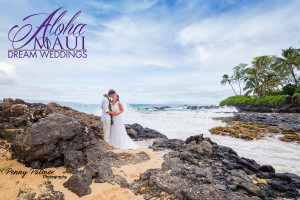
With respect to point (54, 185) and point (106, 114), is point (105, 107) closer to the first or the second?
point (106, 114)

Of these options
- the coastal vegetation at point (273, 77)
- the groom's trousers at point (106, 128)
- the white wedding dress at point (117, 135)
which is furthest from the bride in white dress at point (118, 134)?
the coastal vegetation at point (273, 77)

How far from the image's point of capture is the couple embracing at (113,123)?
609 centimetres

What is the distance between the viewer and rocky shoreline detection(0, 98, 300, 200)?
10.6ft

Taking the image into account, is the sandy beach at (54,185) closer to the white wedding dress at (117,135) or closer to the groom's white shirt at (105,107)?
the white wedding dress at (117,135)

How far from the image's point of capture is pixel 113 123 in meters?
6.36

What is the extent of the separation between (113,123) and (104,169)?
2.77m

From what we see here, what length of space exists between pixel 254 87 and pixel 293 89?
12.6m

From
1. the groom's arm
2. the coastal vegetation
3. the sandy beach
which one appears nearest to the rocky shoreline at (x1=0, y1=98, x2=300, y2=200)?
the sandy beach

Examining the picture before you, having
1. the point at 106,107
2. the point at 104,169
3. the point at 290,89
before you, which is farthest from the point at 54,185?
the point at 290,89

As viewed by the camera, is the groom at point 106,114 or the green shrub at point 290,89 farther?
the green shrub at point 290,89

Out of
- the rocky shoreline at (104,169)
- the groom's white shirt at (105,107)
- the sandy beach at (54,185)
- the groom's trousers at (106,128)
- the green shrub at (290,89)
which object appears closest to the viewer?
the sandy beach at (54,185)

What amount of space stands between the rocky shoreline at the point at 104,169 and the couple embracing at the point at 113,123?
1417 millimetres

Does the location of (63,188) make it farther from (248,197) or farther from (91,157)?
(248,197)

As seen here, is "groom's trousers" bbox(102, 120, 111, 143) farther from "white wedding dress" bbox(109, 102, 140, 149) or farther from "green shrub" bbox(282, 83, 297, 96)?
"green shrub" bbox(282, 83, 297, 96)
